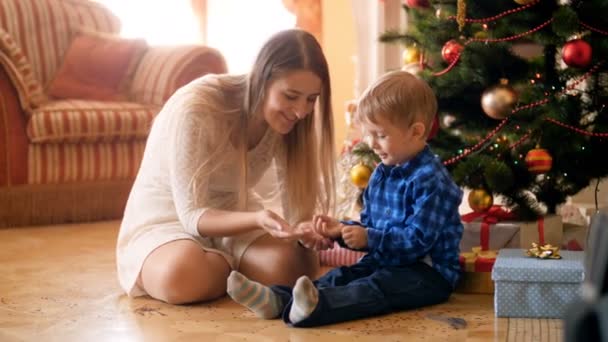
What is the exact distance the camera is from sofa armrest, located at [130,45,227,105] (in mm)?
3490

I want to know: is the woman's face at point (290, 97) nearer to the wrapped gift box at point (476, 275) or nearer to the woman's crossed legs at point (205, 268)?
the woman's crossed legs at point (205, 268)

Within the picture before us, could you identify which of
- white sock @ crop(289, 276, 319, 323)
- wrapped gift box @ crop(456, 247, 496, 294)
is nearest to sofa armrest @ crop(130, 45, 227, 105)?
wrapped gift box @ crop(456, 247, 496, 294)

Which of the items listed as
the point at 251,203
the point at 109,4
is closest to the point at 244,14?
Result: the point at 109,4

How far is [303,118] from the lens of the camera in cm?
211

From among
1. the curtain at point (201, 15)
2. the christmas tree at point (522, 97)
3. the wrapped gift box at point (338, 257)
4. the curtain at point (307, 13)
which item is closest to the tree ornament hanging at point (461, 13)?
the christmas tree at point (522, 97)

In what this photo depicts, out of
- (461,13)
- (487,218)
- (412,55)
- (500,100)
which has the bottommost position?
(487,218)

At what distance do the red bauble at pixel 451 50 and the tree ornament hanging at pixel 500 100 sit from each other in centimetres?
14

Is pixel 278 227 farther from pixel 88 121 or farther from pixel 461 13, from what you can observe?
pixel 88 121

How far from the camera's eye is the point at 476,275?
210 cm

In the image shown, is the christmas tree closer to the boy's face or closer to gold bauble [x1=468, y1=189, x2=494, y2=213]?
gold bauble [x1=468, y1=189, x2=494, y2=213]

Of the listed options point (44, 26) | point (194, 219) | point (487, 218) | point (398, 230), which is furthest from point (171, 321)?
point (44, 26)

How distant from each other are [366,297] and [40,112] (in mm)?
1762

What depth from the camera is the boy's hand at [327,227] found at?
1859mm

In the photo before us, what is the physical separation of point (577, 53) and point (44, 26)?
7.37 feet
